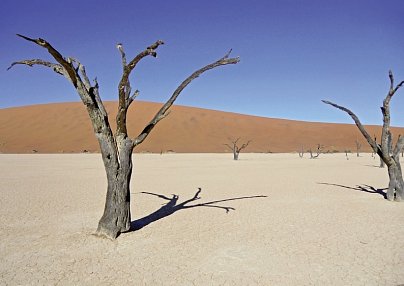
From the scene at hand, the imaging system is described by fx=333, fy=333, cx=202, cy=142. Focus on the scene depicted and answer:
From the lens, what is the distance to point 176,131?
68.5 metres

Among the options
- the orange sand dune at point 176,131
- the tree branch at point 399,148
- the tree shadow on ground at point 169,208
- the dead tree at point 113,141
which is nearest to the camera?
the dead tree at point 113,141

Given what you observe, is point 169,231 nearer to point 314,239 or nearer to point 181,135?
point 314,239

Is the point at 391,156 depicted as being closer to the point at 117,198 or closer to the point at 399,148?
the point at 399,148

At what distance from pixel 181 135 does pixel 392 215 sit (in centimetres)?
5943

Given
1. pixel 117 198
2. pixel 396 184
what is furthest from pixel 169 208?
A: pixel 396 184

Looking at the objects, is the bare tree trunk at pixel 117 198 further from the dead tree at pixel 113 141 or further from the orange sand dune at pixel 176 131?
A: the orange sand dune at pixel 176 131

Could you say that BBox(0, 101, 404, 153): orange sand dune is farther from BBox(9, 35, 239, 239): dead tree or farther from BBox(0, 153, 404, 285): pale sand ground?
BBox(9, 35, 239, 239): dead tree

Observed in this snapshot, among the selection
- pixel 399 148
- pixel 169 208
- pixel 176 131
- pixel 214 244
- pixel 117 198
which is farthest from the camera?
pixel 176 131

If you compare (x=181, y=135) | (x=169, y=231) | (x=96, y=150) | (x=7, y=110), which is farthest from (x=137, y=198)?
(x=7, y=110)

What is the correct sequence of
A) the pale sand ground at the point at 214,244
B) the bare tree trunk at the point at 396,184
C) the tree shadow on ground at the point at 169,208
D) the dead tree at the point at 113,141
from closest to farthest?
the pale sand ground at the point at 214,244 → the dead tree at the point at 113,141 → the tree shadow on ground at the point at 169,208 → the bare tree trunk at the point at 396,184

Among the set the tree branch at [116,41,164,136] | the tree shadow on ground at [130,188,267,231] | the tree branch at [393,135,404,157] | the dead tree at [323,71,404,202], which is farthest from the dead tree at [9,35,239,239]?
the tree branch at [393,135,404,157]

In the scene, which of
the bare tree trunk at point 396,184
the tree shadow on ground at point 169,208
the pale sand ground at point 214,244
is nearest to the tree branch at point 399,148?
the bare tree trunk at point 396,184

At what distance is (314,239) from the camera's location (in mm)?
5777

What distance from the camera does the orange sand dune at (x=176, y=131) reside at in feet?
189
